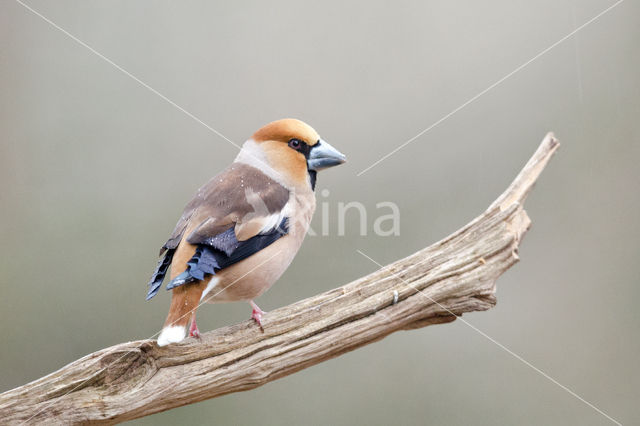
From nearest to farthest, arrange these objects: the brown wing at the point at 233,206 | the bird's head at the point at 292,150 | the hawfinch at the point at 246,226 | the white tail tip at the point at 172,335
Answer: the white tail tip at the point at 172,335
the hawfinch at the point at 246,226
the brown wing at the point at 233,206
the bird's head at the point at 292,150

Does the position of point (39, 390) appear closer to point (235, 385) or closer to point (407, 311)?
point (235, 385)

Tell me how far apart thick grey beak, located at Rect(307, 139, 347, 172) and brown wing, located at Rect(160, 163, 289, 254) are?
188mm

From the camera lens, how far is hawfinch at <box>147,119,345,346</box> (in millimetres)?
2602

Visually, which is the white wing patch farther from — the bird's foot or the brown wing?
the bird's foot

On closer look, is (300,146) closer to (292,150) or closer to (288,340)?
(292,150)

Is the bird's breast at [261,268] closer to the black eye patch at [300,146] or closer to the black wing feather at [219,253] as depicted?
the black wing feather at [219,253]

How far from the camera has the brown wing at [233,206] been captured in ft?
9.10

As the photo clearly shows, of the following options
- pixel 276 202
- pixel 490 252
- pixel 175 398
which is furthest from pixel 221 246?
pixel 490 252

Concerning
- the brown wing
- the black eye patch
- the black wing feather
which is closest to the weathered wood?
the black wing feather

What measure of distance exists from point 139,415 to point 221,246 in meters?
0.74

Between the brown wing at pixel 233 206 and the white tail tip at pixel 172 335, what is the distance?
0.36 metres

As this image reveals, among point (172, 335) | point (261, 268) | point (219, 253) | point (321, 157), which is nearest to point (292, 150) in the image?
point (321, 157)

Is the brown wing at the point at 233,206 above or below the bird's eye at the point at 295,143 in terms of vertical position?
below

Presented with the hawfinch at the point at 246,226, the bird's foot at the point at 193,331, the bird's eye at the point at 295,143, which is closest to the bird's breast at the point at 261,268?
the hawfinch at the point at 246,226
